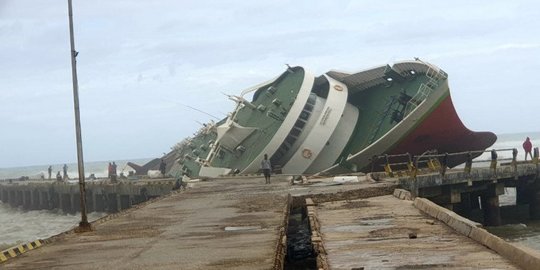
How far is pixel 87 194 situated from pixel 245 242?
40.5m

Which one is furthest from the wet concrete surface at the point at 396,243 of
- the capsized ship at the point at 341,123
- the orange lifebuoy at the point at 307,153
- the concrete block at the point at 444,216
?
the orange lifebuoy at the point at 307,153

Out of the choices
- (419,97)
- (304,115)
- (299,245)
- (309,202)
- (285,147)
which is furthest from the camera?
(285,147)

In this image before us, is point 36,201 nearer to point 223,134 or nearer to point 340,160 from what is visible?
point 223,134

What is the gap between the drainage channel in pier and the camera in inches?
638

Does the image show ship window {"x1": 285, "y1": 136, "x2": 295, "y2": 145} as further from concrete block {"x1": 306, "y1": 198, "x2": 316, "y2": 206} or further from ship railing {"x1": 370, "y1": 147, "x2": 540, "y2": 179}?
concrete block {"x1": 306, "y1": 198, "x2": 316, "y2": 206}

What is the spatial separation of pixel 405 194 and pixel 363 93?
21065 millimetres

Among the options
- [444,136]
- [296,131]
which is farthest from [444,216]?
[296,131]

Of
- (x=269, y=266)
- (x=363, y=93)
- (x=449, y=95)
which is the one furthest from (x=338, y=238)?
(x=363, y=93)

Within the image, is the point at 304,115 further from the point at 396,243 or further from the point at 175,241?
the point at 396,243

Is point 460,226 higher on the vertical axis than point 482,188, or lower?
higher

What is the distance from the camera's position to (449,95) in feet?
113

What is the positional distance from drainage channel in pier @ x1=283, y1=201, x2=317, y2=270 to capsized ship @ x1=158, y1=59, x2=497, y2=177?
12436mm

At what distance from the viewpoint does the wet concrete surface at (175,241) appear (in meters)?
9.80

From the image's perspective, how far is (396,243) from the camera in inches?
422
